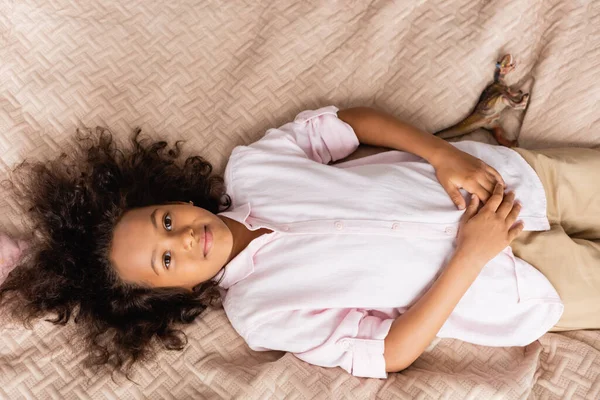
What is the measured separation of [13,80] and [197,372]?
0.81 m

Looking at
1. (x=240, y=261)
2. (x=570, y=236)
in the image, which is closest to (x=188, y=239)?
(x=240, y=261)

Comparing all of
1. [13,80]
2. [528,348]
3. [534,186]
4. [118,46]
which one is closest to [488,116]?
[534,186]

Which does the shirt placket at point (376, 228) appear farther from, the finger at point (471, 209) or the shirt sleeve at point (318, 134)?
the shirt sleeve at point (318, 134)

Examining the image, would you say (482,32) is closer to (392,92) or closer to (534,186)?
(392,92)

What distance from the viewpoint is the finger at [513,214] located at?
42.1 inches

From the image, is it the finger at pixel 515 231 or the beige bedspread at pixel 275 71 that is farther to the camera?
the beige bedspread at pixel 275 71

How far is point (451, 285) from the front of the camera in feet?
3.39

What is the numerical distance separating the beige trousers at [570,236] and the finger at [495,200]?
12 cm

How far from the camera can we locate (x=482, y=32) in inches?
53.6

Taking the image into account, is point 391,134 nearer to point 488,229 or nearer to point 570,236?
point 488,229

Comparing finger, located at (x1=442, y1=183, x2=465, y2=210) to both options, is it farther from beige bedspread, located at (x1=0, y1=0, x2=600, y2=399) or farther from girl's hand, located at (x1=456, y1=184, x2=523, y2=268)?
beige bedspread, located at (x1=0, y1=0, x2=600, y2=399)

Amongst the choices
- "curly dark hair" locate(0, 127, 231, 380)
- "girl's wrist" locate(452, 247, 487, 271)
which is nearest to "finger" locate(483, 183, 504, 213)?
"girl's wrist" locate(452, 247, 487, 271)

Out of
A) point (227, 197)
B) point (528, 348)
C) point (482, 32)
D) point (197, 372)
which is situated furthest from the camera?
point (482, 32)

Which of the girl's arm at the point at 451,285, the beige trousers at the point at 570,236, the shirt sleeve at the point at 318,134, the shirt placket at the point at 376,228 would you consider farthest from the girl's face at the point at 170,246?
the beige trousers at the point at 570,236
